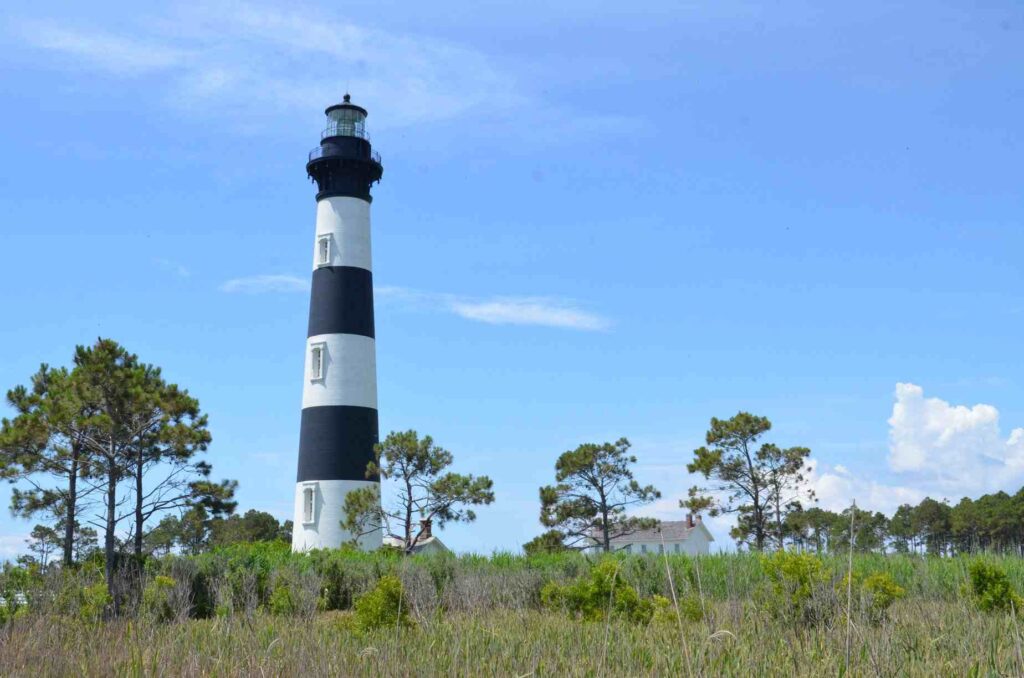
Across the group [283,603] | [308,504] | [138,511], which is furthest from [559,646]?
[308,504]

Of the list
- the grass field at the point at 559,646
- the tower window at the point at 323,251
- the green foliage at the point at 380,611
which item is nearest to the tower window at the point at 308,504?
the tower window at the point at 323,251

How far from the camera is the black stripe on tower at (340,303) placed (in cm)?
3303

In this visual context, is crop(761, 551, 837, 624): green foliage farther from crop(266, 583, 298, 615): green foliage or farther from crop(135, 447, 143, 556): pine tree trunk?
crop(135, 447, 143, 556): pine tree trunk

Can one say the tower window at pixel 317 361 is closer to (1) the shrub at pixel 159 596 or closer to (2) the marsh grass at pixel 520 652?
(1) the shrub at pixel 159 596

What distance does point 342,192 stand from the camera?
114 feet

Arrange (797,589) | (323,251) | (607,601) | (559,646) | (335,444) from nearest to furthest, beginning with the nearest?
(559,646), (797,589), (607,601), (335,444), (323,251)

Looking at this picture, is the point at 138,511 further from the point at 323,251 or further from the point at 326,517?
the point at 323,251

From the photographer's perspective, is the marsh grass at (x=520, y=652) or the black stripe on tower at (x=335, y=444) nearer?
the marsh grass at (x=520, y=652)

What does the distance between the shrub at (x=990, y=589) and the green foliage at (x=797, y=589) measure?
2.29 meters

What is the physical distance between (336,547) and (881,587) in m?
24.7

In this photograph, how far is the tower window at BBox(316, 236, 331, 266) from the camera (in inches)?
1330

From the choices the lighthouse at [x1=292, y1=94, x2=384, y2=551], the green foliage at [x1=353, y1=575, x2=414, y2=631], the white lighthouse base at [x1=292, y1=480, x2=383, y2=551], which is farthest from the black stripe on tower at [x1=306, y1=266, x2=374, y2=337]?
the green foliage at [x1=353, y1=575, x2=414, y2=631]

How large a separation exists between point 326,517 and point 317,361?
18.6ft

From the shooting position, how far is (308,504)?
105 feet
